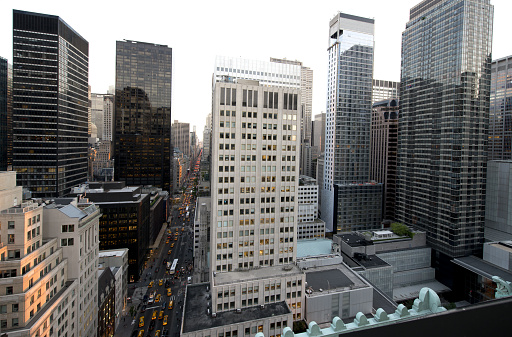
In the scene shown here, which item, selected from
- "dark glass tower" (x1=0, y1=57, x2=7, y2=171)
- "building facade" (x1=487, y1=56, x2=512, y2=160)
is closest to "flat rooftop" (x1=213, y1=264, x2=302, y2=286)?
"building facade" (x1=487, y1=56, x2=512, y2=160)

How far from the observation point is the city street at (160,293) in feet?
280

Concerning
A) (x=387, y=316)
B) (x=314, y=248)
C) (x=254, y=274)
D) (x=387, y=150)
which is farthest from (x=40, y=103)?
(x=387, y=150)

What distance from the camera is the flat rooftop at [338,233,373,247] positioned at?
4073 inches

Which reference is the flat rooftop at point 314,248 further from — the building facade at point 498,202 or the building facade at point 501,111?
the building facade at point 501,111

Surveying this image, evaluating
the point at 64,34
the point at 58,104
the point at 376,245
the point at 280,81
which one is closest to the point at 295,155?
the point at 280,81

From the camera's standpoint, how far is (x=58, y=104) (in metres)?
144

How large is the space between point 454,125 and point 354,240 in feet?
190

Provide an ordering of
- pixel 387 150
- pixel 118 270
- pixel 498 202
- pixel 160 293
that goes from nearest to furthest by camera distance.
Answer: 1. pixel 118 270
2. pixel 160 293
3. pixel 498 202
4. pixel 387 150

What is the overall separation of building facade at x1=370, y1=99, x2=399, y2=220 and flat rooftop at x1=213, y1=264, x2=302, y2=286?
127529 mm

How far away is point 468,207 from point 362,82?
273ft

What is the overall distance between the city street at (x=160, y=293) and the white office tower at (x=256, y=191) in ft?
112

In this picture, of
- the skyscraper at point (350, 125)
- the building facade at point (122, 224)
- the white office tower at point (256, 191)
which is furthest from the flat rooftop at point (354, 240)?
the building facade at point (122, 224)

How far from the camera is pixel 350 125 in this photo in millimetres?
155625

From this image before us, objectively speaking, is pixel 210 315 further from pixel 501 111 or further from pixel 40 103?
pixel 501 111
